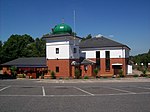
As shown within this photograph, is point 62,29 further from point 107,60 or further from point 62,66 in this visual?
point 107,60

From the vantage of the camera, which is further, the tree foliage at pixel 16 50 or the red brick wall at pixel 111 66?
the tree foliage at pixel 16 50

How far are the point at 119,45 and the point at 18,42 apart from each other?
38.1 meters

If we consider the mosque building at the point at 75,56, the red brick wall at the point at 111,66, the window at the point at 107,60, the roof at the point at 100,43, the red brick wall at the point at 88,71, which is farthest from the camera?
the window at the point at 107,60

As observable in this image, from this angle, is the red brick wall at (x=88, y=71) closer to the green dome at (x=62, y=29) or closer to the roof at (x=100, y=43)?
the roof at (x=100, y=43)

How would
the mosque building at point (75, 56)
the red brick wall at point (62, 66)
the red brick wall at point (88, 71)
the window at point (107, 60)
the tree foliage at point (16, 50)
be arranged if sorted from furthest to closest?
the tree foliage at point (16, 50), the window at point (107, 60), the red brick wall at point (88, 71), the mosque building at point (75, 56), the red brick wall at point (62, 66)

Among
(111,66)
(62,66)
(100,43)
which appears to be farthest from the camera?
(100,43)

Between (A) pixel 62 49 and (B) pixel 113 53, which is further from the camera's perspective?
(B) pixel 113 53

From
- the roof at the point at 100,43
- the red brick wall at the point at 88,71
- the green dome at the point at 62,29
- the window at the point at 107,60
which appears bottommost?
the red brick wall at the point at 88,71

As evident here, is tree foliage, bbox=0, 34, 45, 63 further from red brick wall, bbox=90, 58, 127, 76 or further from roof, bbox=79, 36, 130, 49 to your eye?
red brick wall, bbox=90, 58, 127, 76

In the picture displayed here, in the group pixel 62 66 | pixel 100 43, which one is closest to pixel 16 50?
pixel 100 43

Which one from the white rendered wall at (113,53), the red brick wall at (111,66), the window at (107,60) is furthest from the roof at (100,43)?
the red brick wall at (111,66)

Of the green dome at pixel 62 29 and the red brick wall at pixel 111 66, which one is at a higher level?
the green dome at pixel 62 29

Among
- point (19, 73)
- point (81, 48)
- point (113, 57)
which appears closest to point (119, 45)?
point (113, 57)

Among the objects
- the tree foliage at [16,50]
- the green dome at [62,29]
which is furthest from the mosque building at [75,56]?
the tree foliage at [16,50]
